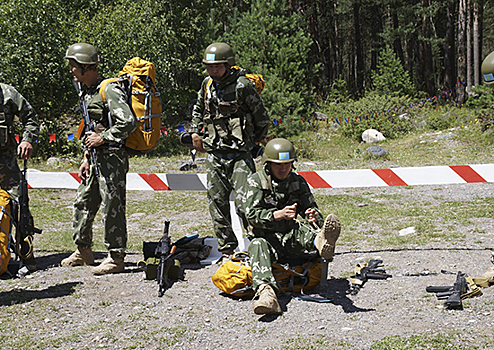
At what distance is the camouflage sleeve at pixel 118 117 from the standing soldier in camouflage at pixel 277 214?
1.36 metres

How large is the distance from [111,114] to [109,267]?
5.25 feet

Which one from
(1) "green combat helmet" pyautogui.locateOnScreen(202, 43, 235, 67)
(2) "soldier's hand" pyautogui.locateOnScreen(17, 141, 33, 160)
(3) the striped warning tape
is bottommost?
(3) the striped warning tape

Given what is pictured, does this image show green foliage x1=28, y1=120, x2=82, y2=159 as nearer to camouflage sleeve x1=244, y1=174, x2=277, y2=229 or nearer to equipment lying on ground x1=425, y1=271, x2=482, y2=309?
camouflage sleeve x1=244, y1=174, x2=277, y2=229

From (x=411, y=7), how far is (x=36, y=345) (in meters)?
30.1

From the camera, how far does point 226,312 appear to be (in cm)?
436

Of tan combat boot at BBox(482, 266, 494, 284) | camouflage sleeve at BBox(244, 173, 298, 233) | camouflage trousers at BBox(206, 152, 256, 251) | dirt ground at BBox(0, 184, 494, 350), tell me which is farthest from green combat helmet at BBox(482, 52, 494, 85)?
camouflage trousers at BBox(206, 152, 256, 251)

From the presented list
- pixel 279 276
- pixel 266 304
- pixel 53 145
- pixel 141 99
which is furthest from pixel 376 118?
pixel 266 304

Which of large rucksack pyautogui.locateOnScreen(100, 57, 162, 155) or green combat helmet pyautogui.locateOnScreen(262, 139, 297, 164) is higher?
large rucksack pyautogui.locateOnScreen(100, 57, 162, 155)

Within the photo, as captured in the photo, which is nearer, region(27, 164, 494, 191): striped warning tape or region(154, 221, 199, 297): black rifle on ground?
region(154, 221, 199, 297): black rifle on ground

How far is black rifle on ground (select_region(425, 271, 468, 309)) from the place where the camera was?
400cm

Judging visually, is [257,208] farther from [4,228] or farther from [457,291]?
[4,228]

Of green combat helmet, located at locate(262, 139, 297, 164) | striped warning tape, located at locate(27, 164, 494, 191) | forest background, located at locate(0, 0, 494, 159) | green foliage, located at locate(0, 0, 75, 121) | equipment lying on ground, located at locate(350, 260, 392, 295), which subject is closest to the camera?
green combat helmet, located at locate(262, 139, 297, 164)

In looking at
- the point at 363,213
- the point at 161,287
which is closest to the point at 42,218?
the point at 161,287

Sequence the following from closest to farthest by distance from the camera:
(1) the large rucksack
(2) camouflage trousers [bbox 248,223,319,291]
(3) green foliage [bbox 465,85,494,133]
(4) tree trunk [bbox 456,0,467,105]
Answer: (2) camouflage trousers [bbox 248,223,319,291] → (1) the large rucksack → (3) green foliage [bbox 465,85,494,133] → (4) tree trunk [bbox 456,0,467,105]
